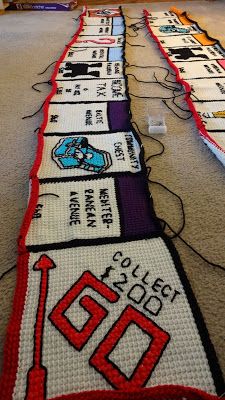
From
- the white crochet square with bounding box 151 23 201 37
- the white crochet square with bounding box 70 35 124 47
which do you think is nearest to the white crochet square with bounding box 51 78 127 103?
the white crochet square with bounding box 70 35 124 47

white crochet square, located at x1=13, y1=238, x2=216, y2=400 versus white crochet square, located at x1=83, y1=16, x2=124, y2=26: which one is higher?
white crochet square, located at x1=83, y1=16, x2=124, y2=26

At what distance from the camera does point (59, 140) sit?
1.18 metres

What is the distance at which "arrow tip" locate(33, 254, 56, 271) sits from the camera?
75 cm

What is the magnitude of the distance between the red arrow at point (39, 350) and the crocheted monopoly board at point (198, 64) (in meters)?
0.68

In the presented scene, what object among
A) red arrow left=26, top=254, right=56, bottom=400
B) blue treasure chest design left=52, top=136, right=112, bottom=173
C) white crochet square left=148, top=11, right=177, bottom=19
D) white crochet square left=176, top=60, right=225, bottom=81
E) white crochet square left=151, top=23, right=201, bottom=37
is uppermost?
white crochet square left=148, top=11, right=177, bottom=19

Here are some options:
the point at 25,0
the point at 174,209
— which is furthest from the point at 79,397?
the point at 25,0

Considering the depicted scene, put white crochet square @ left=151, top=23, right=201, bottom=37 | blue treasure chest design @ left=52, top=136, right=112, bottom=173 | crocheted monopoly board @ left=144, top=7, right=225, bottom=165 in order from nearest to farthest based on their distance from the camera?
blue treasure chest design @ left=52, top=136, right=112, bottom=173 → crocheted monopoly board @ left=144, top=7, right=225, bottom=165 → white crochet square @ left=151, top=23, right=201, bottom=37

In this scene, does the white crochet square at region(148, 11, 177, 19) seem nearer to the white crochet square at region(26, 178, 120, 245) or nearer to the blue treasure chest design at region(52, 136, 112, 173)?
the blue treasure chest design at region(52, 136, 112, 173)

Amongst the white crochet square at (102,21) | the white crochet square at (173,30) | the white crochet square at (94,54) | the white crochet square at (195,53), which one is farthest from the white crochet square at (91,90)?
the white crochet square at (102,21)

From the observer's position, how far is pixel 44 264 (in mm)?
758

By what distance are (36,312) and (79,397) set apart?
190 millimetres

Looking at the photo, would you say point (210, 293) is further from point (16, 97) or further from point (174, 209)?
point (16, 97)

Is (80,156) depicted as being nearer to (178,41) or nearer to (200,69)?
(200,69)

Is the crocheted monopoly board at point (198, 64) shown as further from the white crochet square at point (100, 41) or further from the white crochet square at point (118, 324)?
the white crochet square at point (118, 324)
